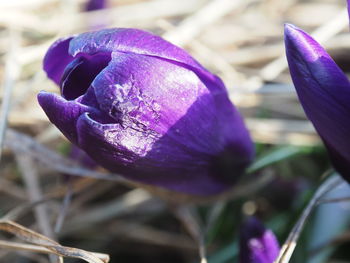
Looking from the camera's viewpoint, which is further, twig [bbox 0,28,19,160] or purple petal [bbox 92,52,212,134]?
twig [bbox 0,28,19,160]

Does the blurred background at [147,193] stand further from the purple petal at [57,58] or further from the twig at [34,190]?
the purple petal at [57,58]

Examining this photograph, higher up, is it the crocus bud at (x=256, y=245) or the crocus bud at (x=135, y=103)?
the crocus bud at (x=135, y=103)

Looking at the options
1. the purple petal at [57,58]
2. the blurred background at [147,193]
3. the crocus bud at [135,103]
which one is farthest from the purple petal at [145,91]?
the blurred background at [147,193]

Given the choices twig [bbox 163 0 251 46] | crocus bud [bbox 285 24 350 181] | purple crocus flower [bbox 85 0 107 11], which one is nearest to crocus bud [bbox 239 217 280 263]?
crocus bud [bbox 285 24 350 181]

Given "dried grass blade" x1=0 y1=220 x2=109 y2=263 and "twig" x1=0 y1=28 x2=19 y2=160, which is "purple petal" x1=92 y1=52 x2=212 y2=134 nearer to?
"dried grass blade" x1=0 y1=220 x2=109 y2=263

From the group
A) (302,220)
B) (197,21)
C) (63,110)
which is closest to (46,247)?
(63,110)

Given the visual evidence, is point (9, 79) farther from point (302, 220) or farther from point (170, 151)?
point (302, 220)

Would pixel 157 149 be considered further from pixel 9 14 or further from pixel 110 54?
pixel 9 14
